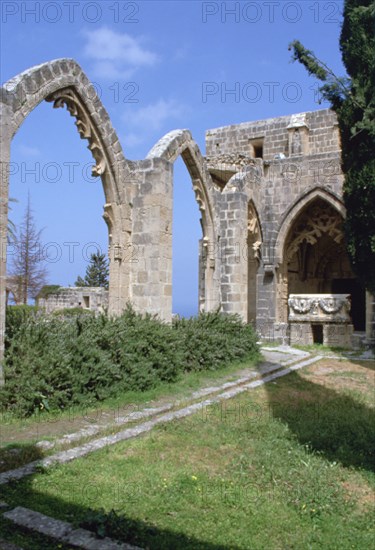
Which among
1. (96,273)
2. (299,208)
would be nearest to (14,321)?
(299,208)

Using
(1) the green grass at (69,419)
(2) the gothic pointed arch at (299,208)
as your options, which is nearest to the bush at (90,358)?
(1) the green grass at (69,419)

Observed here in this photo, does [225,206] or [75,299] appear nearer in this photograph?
[225,206]

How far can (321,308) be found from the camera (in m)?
14.1

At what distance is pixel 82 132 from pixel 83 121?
7.8 inches

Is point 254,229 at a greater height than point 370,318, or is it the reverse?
point 254,229

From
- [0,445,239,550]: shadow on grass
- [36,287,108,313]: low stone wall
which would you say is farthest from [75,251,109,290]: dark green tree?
[0,445,239,550]: shadow on grass

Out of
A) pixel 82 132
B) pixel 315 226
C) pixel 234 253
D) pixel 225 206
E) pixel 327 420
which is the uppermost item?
pixel 82 132

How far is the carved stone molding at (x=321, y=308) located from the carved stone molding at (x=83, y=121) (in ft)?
25.5

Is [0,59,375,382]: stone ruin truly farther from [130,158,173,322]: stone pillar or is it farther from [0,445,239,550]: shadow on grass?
[0,445,239,550]: shadow on grass

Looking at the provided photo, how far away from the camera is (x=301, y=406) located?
622cm

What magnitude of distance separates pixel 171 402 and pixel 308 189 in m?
10.4

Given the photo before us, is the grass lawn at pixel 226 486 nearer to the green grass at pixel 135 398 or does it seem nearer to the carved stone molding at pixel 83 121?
the green grass at pixel 135 398

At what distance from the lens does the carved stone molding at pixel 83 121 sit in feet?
24.3

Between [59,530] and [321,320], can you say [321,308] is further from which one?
[59,530]
